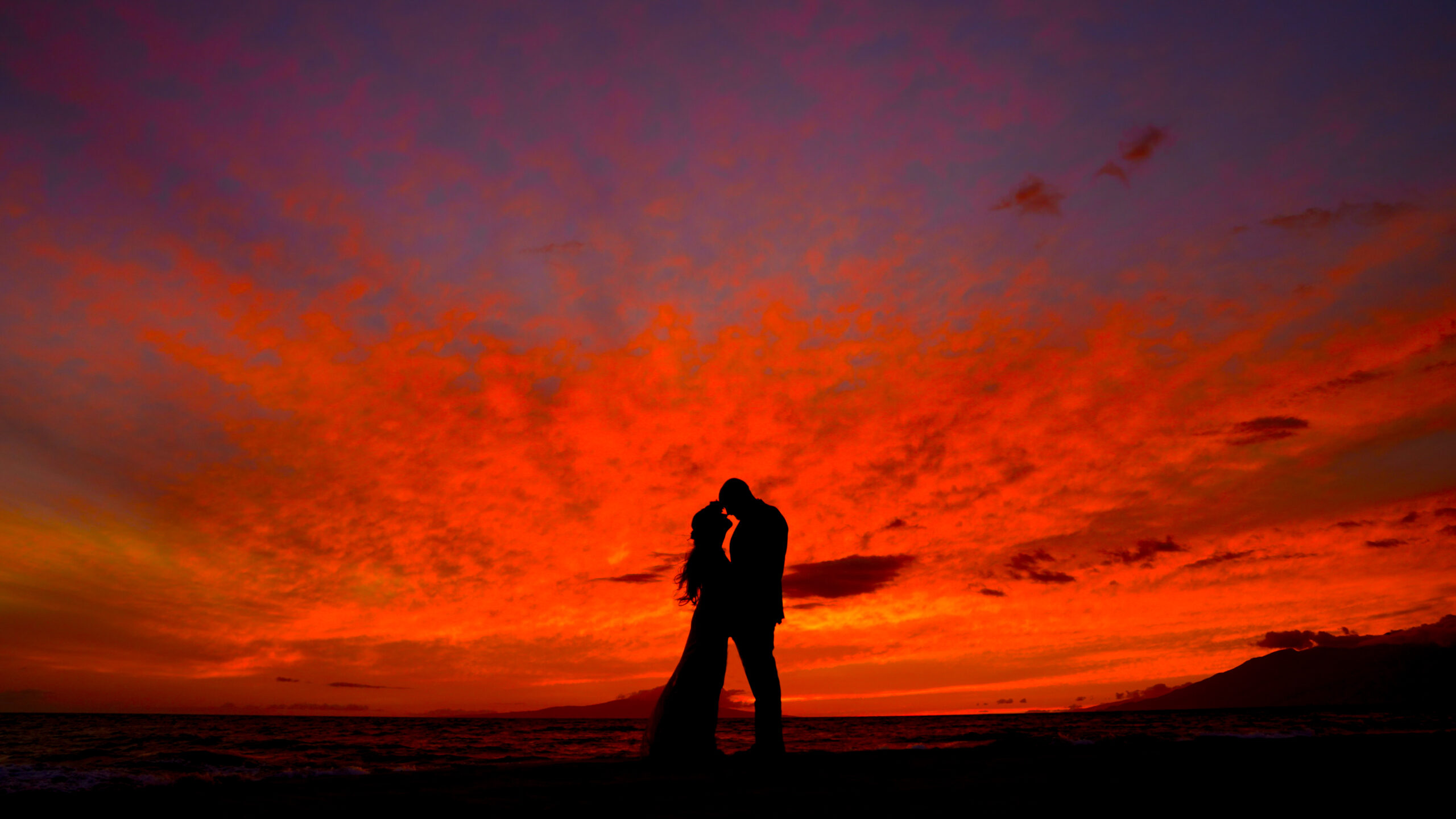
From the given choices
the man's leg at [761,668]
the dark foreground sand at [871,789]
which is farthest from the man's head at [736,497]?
the dark foreground sand at [871,789]

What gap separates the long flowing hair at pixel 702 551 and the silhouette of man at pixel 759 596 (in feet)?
2.13

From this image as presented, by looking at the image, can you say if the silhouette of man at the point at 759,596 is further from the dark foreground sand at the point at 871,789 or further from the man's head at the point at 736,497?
the dark foreground sand at the point at 871,789

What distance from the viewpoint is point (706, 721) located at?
28.4 ft

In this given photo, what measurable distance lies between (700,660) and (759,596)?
135 centimetres

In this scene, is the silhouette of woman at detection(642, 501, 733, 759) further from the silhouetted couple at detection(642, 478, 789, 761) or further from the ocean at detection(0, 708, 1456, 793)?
the ocean at detection(0, 708, 1456, 793)

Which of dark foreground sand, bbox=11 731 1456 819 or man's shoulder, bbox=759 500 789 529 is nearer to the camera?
dark foreground sand, bbox=11 731 1456 819

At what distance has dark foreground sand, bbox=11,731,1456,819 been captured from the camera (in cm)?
425

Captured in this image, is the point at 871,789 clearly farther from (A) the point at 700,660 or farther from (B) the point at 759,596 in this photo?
(A) the point at 700,660

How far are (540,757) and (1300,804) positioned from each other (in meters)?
16.3

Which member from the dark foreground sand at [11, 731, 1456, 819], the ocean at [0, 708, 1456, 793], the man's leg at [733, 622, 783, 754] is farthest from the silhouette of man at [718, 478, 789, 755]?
the ocean at [0, 708, 1456, 793]

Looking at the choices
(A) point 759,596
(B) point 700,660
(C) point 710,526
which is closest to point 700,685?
(B) point 700,660

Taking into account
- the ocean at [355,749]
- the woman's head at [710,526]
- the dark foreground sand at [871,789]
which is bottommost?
the ocean at [355,749]

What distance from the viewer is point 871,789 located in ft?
16.8

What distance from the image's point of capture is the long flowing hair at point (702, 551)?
9.43 m
